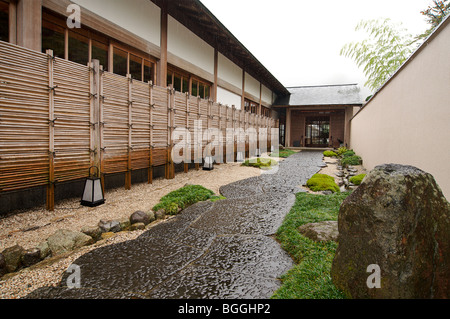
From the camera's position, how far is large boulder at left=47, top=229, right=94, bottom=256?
3086 mm

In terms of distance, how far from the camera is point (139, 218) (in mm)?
4066

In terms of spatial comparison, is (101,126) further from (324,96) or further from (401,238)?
(324,96)

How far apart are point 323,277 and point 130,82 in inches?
218

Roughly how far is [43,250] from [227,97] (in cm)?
1271

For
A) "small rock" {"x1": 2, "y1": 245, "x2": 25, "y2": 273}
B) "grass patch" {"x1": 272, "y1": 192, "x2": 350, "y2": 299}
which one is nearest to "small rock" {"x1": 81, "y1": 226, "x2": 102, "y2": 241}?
"small rock" {"x1": 2, "y1": 245, "x2": 25, "y2": 273}

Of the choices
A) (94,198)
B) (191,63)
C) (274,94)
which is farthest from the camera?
(274,94)

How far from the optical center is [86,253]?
10.0 feet

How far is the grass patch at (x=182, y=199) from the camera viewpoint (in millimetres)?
4679

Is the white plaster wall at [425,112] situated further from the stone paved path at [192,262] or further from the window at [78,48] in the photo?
the window at [78,48]

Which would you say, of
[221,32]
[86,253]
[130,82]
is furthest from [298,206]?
[221,32]

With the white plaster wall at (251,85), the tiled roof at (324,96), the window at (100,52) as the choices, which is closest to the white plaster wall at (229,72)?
the white plaster wall at (251,85)

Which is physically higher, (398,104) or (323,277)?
(398,104)

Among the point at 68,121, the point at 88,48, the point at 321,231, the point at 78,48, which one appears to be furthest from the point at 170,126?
the point at 321,231

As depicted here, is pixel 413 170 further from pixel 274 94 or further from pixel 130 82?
pixel 274 94
